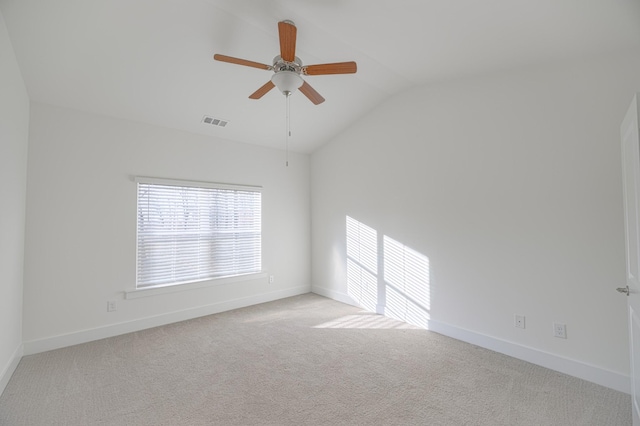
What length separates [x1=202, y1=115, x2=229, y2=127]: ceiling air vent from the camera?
3.83 meters

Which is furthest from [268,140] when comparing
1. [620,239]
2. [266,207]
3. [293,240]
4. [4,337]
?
[620,239]

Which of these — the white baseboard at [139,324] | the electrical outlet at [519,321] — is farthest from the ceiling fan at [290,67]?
the white baseboard at [139,324]

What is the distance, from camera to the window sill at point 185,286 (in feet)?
11.8

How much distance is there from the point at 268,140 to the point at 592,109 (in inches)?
148

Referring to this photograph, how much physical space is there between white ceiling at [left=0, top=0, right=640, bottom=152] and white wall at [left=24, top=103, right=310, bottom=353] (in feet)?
0.95

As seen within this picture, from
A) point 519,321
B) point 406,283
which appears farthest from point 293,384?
point 519,321

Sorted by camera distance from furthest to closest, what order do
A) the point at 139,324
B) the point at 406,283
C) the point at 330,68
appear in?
→ the point at 406,283 → the point at 139,324 → the point at 330,68

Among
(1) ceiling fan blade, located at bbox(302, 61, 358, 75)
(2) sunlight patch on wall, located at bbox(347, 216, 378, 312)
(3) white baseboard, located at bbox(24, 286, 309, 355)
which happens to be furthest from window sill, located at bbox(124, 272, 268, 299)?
(1) ceiling fan blade, located at bbox(302, 61, 358, 75)

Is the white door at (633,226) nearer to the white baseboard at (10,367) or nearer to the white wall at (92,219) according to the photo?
the white wall at (92,219)

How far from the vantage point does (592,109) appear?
2.50 m

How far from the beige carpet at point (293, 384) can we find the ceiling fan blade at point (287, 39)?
2.53 metres

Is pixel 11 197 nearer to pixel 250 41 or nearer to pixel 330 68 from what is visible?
pixel 250 41

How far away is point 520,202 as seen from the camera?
290 centimetres

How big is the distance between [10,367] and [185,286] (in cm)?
169
